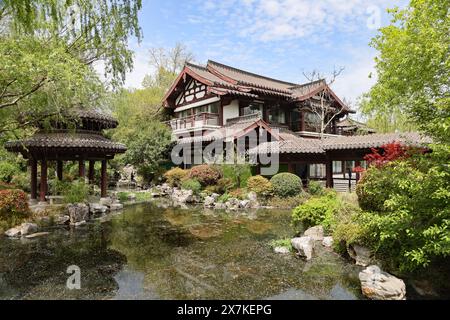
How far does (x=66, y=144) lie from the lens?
1298cm

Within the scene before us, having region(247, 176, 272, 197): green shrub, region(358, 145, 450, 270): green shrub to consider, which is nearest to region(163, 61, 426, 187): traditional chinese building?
region(247, 176, 272, 197): green shrub

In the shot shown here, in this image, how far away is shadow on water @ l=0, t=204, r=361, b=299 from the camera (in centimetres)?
566

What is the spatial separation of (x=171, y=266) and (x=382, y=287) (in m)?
4.52

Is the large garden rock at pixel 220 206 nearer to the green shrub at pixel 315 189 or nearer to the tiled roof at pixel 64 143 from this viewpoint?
the green shrub at pixel 315 189

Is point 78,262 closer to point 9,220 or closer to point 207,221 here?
point 9,220

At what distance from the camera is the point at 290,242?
8562mm

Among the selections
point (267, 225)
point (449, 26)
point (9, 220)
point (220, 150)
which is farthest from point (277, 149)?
point (9, 220)

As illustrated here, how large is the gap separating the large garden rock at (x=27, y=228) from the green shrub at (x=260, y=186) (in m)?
10.6

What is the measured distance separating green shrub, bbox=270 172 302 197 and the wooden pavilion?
8.55 meters

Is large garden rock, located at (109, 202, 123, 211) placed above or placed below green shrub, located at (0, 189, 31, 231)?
below

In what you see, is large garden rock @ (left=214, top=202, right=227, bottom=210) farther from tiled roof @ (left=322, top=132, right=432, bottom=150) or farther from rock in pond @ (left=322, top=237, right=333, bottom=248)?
rock in pond @ (left=322, top=237, right=333, bottom=248)

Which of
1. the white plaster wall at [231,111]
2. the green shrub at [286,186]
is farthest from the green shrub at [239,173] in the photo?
the white plaster wall at [231,111]

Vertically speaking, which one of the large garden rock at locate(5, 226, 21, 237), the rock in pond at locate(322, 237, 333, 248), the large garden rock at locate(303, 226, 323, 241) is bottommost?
the large garden rock at locate(5, 226, 21, 237)

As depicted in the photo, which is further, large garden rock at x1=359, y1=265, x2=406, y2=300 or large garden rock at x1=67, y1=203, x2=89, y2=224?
large garden rock at x1=67, y1=203, x2=89, y2=224
